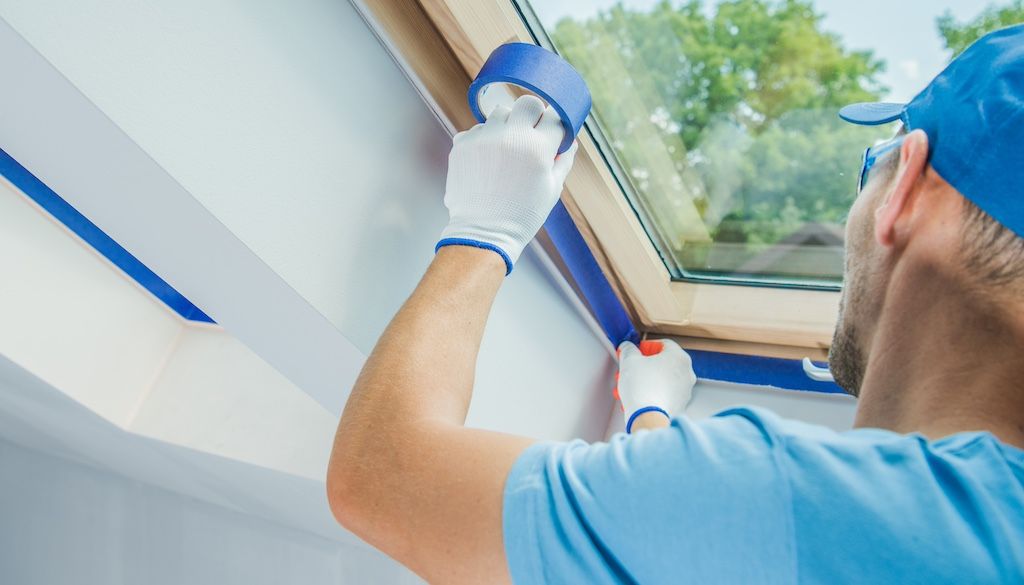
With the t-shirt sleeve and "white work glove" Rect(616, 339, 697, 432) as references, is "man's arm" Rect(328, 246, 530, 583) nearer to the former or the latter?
the t-shirt sleeve

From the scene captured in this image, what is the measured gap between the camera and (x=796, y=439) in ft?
2.34

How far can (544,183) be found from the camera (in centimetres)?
109

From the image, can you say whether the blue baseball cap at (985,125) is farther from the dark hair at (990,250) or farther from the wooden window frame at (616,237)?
the wooden window frame at (616,237)

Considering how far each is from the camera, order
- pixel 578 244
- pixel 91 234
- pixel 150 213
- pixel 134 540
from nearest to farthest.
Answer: pixel 150 213 < pixel 578 244 < pixel 91 234 < pixel 134 540

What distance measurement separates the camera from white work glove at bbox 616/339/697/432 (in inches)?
58.5

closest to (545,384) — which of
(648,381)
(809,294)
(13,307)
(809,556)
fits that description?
(648,381)

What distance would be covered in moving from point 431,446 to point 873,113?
72 cm

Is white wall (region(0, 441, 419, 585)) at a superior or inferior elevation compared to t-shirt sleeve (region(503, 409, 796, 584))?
inferior

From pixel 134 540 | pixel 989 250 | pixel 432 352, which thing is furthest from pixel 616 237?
pixel 134 540

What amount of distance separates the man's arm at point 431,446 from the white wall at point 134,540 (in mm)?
1312

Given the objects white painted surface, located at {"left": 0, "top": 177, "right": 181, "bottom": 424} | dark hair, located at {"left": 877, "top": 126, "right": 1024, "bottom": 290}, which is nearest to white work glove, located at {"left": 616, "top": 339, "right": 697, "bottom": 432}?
dark hair, located at {"left": 877, "top": 126, "right": 1024, "bottom": 290}

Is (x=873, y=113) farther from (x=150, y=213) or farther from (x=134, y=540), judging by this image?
(x=134, y=540)

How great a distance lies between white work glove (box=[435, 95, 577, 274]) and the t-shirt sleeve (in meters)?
0.37

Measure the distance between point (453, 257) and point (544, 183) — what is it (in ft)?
0.54
